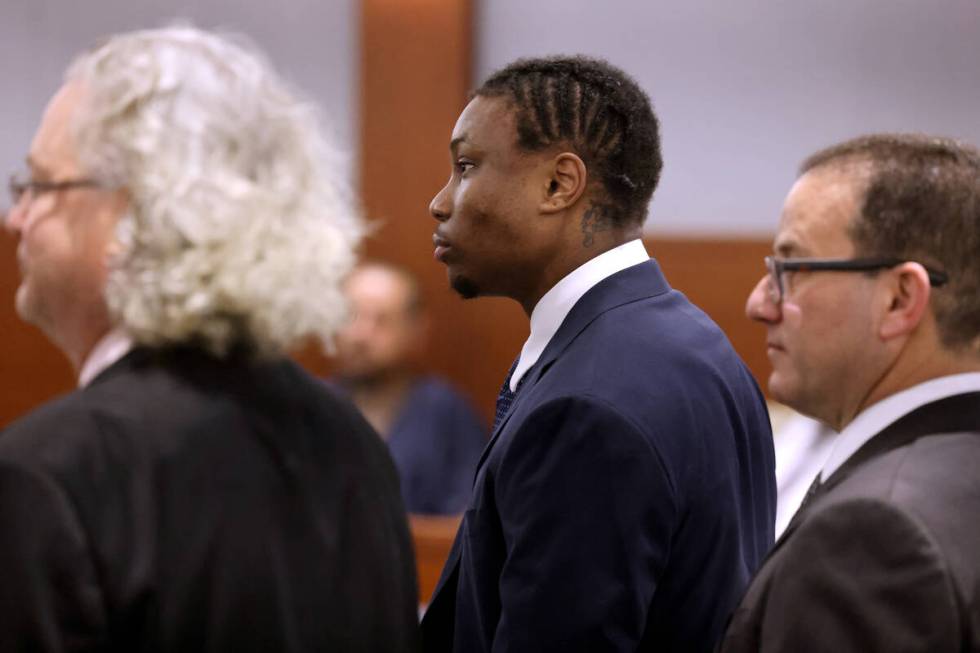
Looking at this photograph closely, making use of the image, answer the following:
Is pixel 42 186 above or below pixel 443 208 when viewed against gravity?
above

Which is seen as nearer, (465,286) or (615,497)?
(615,497)

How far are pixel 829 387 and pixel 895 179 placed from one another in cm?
25

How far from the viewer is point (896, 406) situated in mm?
1481

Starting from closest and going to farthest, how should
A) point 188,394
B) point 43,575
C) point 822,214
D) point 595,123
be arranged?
point 43,575, point 188,394, point 822,214, point 595,123

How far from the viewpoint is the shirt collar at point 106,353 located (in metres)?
1.23

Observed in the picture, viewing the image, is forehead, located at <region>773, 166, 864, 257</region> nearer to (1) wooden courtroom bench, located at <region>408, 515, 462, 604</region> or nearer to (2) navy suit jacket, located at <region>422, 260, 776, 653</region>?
(2) navy suit jacket, located at <region>422, 260, 776, 653</region>

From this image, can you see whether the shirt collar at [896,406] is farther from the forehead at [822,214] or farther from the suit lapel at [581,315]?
the suit lapel at [581,315]

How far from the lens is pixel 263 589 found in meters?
1.19

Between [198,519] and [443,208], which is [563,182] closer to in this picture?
[443,208]

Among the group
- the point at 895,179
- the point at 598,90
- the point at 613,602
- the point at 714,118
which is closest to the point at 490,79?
the point at 598,90

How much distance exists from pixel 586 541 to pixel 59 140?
2.54 feet

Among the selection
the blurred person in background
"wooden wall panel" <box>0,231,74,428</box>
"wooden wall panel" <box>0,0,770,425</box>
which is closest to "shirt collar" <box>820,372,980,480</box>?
the blurred person in background

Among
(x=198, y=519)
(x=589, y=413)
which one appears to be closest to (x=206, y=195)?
(x=198, y=519)

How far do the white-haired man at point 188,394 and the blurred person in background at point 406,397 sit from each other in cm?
310
